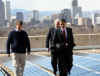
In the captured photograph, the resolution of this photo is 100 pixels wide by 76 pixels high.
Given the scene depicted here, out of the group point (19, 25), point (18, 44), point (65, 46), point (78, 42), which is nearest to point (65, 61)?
point (65, 46)

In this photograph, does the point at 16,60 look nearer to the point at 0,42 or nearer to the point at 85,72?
the point at 85,72

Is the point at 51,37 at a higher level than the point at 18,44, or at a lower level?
higher

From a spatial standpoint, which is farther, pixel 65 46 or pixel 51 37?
pixel 51 37

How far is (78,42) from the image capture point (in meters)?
21.0

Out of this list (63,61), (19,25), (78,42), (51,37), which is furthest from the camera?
(78,42)

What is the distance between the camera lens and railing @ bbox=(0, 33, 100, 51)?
19506 mm

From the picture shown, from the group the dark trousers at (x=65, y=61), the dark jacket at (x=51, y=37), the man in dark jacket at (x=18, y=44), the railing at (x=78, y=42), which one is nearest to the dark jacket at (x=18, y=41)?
the man in dark jacket at (x=18, y=44)

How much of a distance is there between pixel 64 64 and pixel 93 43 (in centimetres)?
1426

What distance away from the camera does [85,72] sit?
9.24 metres

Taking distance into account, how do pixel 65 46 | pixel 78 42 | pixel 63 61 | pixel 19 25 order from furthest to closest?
pixel 78 42
pixel 63 61
pixel 65 46
pixel 19 25

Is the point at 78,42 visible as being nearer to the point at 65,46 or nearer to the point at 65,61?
the point at 65,61

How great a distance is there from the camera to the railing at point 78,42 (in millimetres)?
19506

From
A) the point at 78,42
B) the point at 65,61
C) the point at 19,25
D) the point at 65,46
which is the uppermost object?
the point at 19,25

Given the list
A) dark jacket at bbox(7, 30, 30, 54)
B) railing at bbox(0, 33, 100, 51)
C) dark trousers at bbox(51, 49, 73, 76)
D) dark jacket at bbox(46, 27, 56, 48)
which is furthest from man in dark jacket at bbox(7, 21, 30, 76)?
railing at bbox(0, 33, 100, 51)
